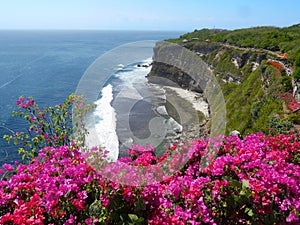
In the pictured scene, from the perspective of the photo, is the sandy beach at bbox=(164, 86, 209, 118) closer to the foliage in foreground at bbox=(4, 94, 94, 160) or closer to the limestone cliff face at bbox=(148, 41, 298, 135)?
the limestone cliff face at bbox=(148, 41, 298, 135)

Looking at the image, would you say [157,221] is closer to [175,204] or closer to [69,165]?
[175,204]

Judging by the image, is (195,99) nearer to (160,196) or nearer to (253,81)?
(253,81)

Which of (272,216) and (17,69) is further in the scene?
(17,69)

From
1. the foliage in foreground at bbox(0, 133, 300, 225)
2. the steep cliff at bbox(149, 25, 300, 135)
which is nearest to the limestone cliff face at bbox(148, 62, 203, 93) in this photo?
the steep cliff at bbox(149, 25, 300, 135)

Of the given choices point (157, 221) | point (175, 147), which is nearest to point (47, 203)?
point (157, 221)

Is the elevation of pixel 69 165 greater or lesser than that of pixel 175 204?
greater

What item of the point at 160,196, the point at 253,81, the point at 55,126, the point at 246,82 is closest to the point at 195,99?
the point at 246,82

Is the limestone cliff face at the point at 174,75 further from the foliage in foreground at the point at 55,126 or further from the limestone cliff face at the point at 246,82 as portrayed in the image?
the foliage in foreground at the point at 55,126
